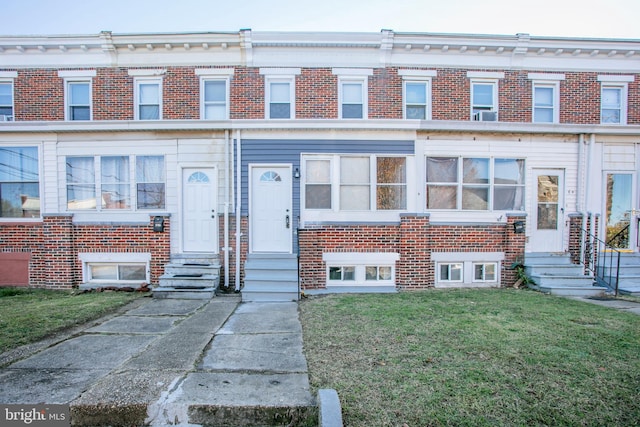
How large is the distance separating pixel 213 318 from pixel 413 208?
5.20 meters

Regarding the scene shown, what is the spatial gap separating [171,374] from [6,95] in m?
10.2

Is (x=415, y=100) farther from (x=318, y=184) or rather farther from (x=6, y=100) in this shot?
(x=6, y=100)

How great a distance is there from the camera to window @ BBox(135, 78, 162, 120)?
28.8 feet

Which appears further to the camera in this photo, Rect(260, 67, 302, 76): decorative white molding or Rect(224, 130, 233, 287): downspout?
Rect(260, 67, 302, 76): decorative white molding

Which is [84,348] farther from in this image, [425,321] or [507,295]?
[507,295]

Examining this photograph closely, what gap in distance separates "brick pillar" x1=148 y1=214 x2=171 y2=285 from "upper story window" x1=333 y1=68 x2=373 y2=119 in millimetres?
5381

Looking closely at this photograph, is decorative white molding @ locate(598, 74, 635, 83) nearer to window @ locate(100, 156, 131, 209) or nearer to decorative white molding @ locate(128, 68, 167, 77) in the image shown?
decorative white molding @ locate(128, 68, 167, 77)

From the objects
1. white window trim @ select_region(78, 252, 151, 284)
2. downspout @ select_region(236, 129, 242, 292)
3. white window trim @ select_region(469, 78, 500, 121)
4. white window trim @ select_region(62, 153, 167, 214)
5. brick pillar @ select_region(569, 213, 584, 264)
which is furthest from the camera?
white window trim @ select_region(469, 78, 500, 121)

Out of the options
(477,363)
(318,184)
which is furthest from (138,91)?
(477,363)

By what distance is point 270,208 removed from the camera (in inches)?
320

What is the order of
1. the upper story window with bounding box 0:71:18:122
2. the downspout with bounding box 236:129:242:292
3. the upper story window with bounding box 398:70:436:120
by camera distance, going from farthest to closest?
the upper story window with bounding box 398:70:436:120
the upper story window with bounding box 0:71:18:122
the downspout with bounding box 236:129:242:292

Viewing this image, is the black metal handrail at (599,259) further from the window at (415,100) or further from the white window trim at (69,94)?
the white window trim at (69,94)

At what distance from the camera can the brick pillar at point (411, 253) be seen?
7934 millimetres

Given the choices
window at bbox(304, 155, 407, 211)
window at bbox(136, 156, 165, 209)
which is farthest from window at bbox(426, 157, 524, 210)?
window at bbox(136, 156, 165, 209)
